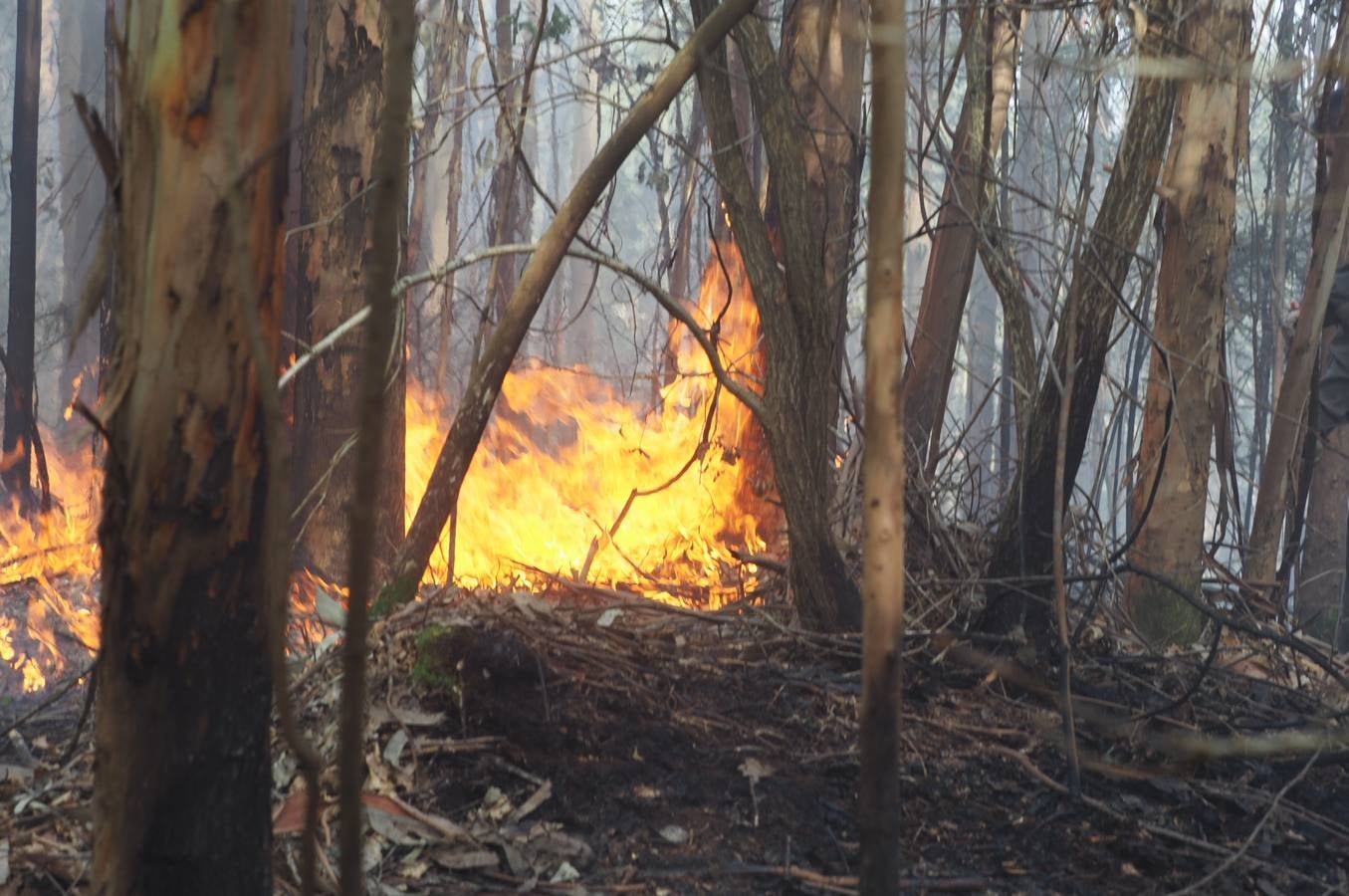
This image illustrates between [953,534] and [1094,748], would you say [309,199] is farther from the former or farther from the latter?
[1094,748]

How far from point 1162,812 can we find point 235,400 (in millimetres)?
2919

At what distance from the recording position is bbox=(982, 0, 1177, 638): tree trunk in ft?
13.4

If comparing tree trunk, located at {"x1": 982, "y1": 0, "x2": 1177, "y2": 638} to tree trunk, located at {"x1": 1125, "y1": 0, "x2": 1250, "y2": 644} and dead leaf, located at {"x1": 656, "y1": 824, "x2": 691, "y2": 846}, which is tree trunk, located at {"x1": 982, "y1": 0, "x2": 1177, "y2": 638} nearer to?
tree trunk, located at {"x1": 1125, "y1": 0, "x2": 1250, "y2": 644}

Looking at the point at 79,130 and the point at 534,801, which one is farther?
the point at 79,130

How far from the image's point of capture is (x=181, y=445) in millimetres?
2078

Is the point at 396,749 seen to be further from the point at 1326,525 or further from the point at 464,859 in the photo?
the point at 1326,525

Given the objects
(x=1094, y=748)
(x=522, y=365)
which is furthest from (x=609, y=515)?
(x=1094, y=748)

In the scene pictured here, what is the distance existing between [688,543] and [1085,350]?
3.27 meters

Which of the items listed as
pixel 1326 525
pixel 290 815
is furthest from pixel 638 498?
pixel 1326 525

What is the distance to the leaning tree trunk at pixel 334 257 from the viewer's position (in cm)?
624

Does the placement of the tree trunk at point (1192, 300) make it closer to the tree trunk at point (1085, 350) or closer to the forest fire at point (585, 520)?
the tree trunk at point (1085, 350)

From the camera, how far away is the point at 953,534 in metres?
5.05

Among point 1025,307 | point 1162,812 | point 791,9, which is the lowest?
point 1162,812

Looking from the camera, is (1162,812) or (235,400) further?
(1162,812)
